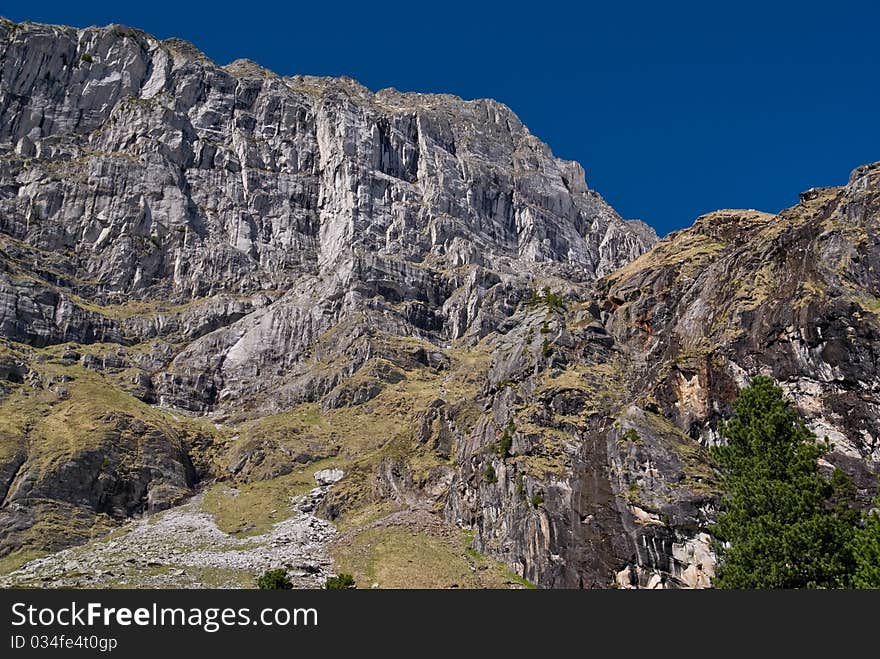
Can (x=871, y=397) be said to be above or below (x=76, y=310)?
below

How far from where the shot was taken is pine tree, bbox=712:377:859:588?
47688mm

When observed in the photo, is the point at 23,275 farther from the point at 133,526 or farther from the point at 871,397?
the point at 871,397

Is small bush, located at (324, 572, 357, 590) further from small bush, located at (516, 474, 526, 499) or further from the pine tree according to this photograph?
the pine tree

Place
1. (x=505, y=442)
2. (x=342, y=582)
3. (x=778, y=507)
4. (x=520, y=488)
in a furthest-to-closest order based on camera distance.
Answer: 1. (x=505, y=442)
2. (x=520, y=488)
3. (x=342, y=582)
4. (x=778, y=507)

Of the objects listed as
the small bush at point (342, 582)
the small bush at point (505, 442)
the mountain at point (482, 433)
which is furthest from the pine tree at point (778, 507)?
the small bush at point (342, 582)

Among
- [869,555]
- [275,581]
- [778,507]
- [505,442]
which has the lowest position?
[869,555]

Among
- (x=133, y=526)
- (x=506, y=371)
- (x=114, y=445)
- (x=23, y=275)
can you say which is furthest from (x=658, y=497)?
(x=23, y=275)

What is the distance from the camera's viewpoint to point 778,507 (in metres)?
51.3

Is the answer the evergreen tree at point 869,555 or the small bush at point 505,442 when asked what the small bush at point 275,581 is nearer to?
the small bush at point 505,442

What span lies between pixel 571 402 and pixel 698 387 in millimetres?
17371

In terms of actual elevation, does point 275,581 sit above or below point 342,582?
above

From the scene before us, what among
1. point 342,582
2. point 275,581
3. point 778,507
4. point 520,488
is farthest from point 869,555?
point 275,581

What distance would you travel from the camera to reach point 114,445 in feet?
412

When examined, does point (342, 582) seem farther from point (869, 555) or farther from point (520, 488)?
point (869, 555)
